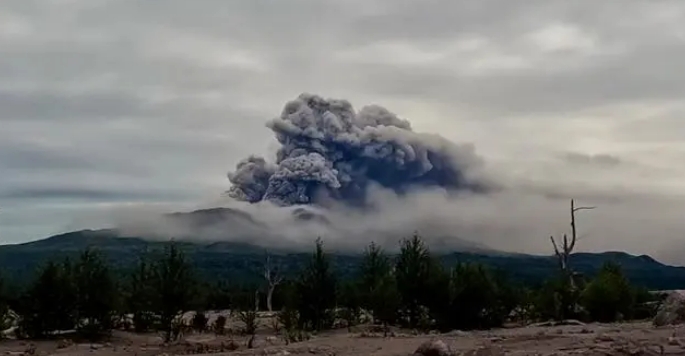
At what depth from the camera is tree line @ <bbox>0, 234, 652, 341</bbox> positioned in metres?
41.8

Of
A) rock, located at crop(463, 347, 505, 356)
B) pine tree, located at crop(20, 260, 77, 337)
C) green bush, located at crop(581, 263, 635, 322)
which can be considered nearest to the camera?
rock, located at crop(463, 347, 505, 356)

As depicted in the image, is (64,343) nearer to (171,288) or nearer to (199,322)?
(171,288)

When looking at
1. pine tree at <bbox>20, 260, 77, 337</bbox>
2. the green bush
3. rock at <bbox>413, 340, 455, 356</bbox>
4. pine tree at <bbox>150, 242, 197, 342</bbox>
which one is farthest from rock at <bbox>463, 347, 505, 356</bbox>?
pine tree at <bbox>20, 260, 77, 337</bbox>

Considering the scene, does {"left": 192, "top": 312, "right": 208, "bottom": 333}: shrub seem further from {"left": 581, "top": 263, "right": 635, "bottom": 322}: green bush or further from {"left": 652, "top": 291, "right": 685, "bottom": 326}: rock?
{"left": 652, "top": 291, "right": 685, "bottom": 326}: rock

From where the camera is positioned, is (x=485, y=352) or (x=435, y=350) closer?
(x=485, y=352)

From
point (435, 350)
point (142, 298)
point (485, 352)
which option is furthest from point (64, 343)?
point (485, 352)

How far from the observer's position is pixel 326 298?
47375 mm

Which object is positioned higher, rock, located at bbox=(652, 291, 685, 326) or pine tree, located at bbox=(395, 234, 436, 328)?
pine tree, located at bbox=(395, 234, 436, 328)

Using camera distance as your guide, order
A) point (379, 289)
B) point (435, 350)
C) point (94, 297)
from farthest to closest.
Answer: point (379, 289), point (94, 297), point (435, 350)

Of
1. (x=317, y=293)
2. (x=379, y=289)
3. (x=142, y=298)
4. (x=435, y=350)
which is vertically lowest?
(x=435, y=350)

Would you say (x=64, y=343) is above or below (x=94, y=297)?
below

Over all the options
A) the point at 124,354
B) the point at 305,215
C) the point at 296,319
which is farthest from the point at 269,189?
the point at 124,354

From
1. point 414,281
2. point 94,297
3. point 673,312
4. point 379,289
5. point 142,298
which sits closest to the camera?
point 673,312

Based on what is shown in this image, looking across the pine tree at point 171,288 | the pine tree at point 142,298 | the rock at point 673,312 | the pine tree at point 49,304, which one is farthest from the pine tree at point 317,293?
the rock at point 673,312
